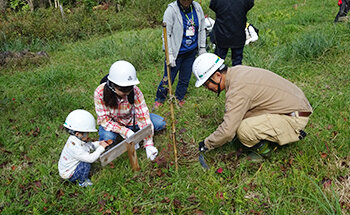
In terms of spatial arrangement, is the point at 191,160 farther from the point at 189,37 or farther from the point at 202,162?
the point at 189,37

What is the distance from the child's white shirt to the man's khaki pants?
141cm

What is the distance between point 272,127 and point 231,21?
1.97m

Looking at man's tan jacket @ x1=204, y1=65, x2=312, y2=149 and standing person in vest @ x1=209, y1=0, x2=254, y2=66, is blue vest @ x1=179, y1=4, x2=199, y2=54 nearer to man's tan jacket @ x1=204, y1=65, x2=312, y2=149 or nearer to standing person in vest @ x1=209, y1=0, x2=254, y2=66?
standing person in vest @ x1=209, y1=0, x2=254, y2=66

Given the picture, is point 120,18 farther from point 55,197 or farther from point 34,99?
point 55,197

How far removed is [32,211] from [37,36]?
22.7 feet

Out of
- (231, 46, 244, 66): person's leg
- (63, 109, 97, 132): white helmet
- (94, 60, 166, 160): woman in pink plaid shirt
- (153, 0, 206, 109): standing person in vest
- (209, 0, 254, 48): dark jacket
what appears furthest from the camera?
(231, 46, 244, 66): person's leg

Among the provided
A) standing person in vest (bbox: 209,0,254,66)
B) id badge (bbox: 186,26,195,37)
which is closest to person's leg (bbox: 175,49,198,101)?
id badge (bbox: 186,26,195,37)

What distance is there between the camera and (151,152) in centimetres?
276

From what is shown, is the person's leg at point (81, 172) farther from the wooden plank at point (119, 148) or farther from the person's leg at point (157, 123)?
the person's leg at point (157, 123)

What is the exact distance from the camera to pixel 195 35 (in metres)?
3.53

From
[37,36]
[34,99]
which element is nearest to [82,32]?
[37,36]

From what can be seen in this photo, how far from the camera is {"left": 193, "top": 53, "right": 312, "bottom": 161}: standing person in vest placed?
2.19 metres

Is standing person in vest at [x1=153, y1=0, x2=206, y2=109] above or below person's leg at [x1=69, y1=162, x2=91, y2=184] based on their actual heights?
above

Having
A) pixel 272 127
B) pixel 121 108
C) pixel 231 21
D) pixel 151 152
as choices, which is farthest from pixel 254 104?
pixel 231 21
